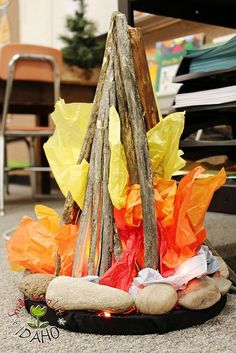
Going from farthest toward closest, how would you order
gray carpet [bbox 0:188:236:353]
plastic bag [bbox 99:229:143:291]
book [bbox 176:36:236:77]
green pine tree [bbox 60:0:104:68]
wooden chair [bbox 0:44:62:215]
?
1. green pine tree [bbox 60:0:104:68]
2. wooden chair [bbox 0:44:62:215]
3. book [bbox 176:36:236:77]
4. plastic bag [bbox 99:229:143:291]
5. gray carpet [bbox 0:188:236:353]

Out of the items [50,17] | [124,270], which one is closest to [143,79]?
[124,270]

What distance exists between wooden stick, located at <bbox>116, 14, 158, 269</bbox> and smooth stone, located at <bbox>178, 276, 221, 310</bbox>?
0.07 m

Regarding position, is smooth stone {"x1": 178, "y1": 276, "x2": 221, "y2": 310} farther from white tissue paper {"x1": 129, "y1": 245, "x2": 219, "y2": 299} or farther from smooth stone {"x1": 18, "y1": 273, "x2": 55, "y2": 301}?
smooth stone {"x1": 18, "y1": 273, "x2": 55, "y2": 301}

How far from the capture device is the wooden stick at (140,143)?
2.61 feet

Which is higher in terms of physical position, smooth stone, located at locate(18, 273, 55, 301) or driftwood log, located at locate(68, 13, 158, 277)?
driftwood log, located at locate(68, 13, 158, 277)

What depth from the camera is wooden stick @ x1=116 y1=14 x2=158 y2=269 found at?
795mm

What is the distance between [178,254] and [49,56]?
1694mm

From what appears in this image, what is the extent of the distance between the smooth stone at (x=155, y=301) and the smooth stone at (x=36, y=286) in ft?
0.60

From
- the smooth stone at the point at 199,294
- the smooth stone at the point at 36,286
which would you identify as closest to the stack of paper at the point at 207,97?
the smooth stone at the point at 199,294

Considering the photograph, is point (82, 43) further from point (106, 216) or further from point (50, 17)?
point (106, 216)

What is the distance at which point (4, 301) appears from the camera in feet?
3.02

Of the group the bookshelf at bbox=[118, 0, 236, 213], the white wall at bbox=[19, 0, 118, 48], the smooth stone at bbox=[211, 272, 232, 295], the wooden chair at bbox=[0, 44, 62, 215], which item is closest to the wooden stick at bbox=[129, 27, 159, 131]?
the bookshelf at bbox=[118, 0, 236, 213]

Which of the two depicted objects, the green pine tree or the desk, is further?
the green pine tree

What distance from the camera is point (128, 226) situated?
814 mm
